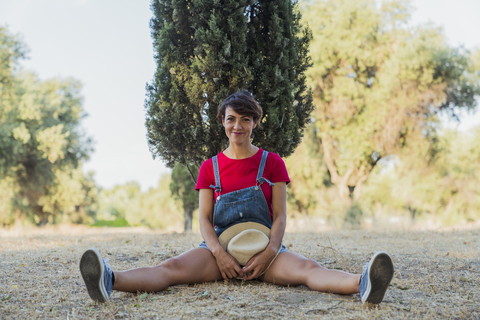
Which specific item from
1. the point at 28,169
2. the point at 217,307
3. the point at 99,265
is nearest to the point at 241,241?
the point at 217,307

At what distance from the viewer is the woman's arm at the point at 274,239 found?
10.4 feet

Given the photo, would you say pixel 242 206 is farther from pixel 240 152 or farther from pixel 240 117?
pixel 240 117

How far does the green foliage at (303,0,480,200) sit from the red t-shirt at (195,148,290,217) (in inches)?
495

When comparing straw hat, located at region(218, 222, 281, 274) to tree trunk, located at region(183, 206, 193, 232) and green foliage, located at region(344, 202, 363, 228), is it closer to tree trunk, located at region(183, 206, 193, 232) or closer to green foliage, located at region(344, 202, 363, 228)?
green foliage, located at region(344, 202, 363, 228)

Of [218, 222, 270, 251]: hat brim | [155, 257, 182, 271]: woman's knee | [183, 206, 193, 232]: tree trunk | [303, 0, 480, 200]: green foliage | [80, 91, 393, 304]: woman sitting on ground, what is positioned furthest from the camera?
[303, 0, 480, 200]: green foliage

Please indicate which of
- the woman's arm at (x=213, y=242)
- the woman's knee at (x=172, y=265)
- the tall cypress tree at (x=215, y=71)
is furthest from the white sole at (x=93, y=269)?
the tall cypress tree at (x=215, y=71)

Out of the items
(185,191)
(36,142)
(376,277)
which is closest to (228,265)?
(376,277)

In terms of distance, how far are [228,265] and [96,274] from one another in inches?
42.6

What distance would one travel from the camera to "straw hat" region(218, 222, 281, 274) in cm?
319

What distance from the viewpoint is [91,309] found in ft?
8.86

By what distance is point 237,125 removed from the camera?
3.43 meters

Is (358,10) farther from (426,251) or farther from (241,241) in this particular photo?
(241,241)

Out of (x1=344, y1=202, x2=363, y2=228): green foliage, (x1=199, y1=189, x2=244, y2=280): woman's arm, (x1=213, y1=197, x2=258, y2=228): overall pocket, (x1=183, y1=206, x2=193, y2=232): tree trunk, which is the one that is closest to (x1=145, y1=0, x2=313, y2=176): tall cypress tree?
(x1=199, y1=189, x2=244, y2=280): woman's arm

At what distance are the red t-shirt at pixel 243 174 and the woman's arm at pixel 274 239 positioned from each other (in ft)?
0.23
